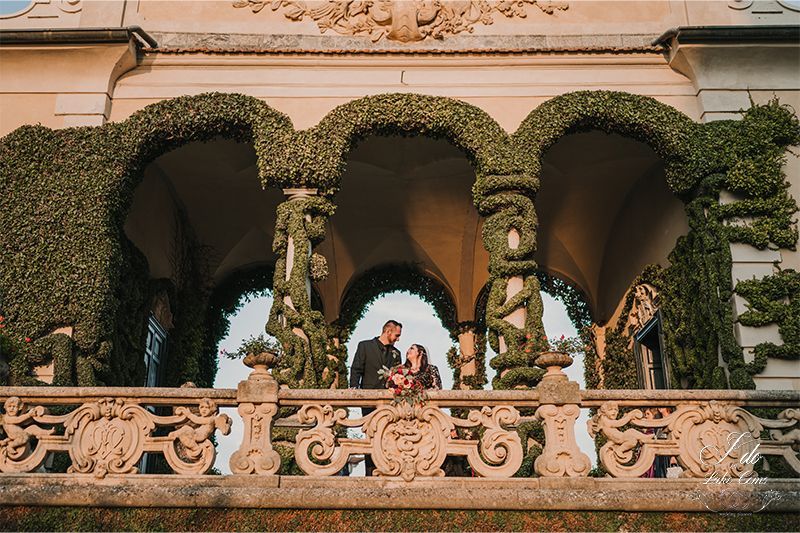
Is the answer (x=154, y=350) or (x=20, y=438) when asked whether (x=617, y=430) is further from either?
(x=154, y=350)

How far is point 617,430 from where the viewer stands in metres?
6.94

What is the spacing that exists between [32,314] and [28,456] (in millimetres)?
3060

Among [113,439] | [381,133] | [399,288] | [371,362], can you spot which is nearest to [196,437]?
[113,439]

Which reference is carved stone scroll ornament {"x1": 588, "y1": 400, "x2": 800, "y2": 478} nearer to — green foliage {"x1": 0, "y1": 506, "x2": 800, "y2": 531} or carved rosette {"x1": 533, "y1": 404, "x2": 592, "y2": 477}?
carved rosette {"x1": 533, "y1": 404, "x2": 592, "y2": 477}

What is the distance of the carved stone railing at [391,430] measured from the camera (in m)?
6.85

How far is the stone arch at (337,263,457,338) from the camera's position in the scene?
15367 mm

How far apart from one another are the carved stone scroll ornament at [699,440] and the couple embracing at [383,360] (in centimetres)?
203

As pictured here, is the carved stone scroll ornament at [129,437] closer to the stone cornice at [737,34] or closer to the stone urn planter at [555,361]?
the stone urn planter at [555,361]

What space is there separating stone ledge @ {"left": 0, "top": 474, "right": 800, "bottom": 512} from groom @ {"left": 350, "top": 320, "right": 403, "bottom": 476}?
2.11m

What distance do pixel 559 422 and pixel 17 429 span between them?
494 cm

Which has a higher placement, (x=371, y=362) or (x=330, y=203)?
(x=330, y=203)

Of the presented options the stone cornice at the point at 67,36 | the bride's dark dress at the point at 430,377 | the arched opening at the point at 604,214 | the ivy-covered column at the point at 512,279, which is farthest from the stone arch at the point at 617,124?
the stone cornice at the point at 67,36

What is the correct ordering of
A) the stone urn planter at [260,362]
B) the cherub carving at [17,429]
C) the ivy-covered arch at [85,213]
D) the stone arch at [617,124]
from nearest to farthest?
the cherub carving at [17,429] < the stone urn planter at [260,362] < the ivy-covered arch at [85,213] < the stone arch at [617,124]

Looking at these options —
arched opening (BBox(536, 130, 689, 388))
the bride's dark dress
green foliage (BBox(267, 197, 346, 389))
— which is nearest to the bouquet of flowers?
the bride's dark dress
